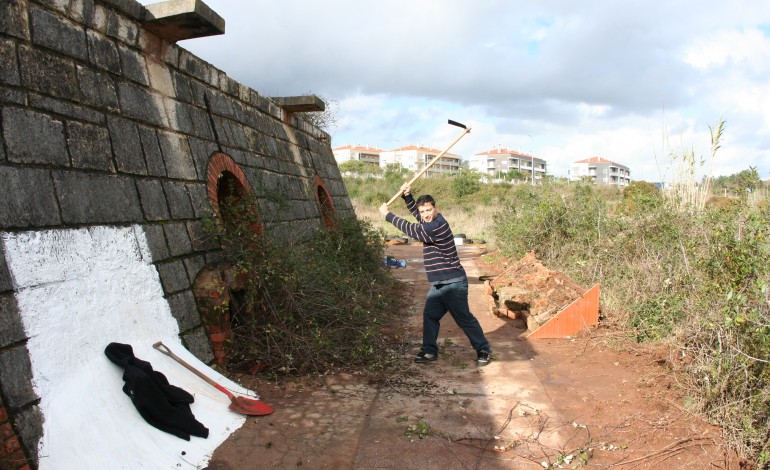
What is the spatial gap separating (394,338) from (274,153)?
350 cm

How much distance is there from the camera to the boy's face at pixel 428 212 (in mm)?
5949

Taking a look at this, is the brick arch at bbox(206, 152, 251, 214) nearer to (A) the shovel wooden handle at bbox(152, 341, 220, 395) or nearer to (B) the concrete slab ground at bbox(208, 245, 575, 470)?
(A) the shovel wooden handle at bbox(152, 341, 220, 395)

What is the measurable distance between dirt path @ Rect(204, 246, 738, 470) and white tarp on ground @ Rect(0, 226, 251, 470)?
37 cm

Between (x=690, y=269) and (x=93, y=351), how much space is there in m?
4.92

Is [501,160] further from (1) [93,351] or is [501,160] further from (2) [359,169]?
(1) [93,351]

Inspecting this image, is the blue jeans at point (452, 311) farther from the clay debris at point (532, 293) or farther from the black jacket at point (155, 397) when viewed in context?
the black jacket at point (155, 397)

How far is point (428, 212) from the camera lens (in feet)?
19.5

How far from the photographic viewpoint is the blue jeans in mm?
5891

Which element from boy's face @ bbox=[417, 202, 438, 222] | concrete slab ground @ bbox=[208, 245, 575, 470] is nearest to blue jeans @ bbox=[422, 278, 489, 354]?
concrete slab ground @ bbox=[208, 245, 575, 470]

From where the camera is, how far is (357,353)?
5727 mm

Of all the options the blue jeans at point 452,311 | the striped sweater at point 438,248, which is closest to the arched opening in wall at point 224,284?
the striped sweater at point 438,248

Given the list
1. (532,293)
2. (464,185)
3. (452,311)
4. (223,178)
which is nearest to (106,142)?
(223,178)

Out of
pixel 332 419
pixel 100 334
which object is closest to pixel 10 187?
pixel 100 334

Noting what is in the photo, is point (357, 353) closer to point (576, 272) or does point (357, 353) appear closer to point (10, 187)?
point (10, 187)
